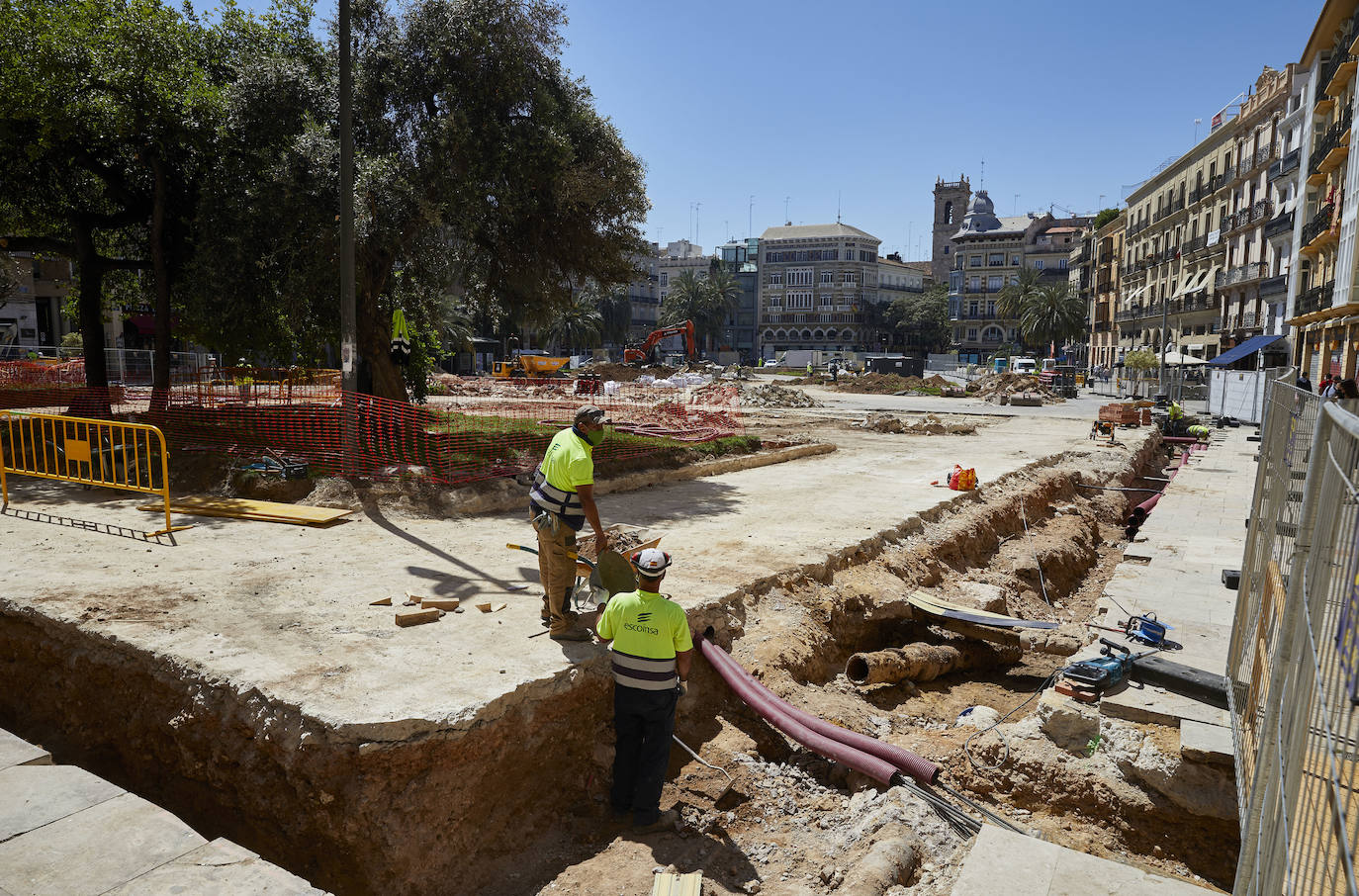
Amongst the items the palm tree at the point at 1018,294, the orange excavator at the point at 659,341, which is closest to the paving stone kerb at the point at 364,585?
the orange excavator at the point at 659,341

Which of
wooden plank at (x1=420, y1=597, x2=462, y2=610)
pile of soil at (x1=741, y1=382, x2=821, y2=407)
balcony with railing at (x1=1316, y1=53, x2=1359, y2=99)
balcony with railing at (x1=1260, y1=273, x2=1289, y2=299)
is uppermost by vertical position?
balcony with railing at (x1=1316, y1=53, x2=1359, y2=99)

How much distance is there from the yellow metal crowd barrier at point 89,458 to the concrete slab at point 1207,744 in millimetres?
9446

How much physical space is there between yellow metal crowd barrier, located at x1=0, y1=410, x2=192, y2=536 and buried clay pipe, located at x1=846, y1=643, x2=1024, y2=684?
743 centimetres

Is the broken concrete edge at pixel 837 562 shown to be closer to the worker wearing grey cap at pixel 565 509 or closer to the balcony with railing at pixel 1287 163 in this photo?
the worker wearing grey cap at pixel 565 509

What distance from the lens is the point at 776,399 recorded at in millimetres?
37812

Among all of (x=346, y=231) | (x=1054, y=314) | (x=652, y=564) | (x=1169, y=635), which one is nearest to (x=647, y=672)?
(x=652, y=564)

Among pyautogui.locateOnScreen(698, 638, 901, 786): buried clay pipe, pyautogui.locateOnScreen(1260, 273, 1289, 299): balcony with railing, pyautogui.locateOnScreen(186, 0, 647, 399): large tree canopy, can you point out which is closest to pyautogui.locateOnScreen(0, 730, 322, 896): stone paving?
pyautogui.locateOnScreen(698, 638, 901, 786): buried clay pipe

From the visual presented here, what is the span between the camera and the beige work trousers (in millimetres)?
5988

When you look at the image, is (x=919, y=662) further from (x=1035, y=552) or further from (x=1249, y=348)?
(x=1249, y=348)

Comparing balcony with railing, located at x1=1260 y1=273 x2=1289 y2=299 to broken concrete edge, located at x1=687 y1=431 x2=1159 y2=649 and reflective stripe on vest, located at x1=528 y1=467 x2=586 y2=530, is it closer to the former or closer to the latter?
broken concrete edge, located at x1=687 y1=431 x2=1159 y2=649

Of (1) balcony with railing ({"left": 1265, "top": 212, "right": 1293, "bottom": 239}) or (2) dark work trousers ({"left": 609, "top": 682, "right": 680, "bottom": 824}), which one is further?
(1) balcony with railing ({"left": 1265, "top": 212, "right": 1293, "bottom": 239})

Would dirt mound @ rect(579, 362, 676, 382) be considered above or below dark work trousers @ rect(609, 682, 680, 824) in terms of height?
above

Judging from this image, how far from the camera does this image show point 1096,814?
212 inches

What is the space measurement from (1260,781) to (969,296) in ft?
343
